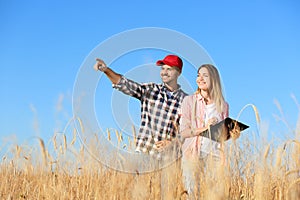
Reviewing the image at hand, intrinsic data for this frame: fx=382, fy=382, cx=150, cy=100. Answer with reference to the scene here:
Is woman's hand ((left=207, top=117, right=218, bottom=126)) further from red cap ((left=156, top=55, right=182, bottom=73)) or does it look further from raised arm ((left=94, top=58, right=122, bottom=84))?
raised arm ((left=94, top=58, right=122, bottom=84))

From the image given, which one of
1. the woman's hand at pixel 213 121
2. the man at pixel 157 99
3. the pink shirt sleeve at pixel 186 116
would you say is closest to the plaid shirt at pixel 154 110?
the man at pixel 157 99

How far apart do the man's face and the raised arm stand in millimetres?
367

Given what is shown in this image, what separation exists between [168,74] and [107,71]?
0.52m

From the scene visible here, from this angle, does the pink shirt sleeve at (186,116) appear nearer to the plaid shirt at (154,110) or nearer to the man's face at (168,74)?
the plaid shirt at (154,110)

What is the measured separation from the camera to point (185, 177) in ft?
8.60

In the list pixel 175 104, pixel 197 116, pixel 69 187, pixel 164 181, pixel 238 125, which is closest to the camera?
pixel 238 125

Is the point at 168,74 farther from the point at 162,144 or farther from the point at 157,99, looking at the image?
the point at 162,144

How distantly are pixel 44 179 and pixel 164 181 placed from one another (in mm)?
978

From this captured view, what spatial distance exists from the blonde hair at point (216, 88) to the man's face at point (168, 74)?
0.36m

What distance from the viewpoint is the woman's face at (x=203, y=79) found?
9.50 feet

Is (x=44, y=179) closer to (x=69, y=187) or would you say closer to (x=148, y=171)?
(x=69, y=187)

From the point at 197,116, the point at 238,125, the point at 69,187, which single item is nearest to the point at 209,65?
the point at 197,116

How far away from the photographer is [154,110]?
10.6 ft

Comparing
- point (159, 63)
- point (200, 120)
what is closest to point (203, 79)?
point (200, 120)
